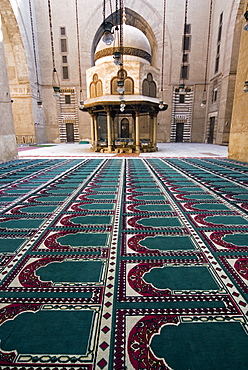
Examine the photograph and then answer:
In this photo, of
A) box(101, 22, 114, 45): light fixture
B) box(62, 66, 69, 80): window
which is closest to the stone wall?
box(101, 22, 114, 45): light fixture

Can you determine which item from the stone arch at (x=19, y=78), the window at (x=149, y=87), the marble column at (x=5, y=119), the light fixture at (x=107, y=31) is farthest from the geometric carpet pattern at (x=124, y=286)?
the stone arch at (x=19, y=78)

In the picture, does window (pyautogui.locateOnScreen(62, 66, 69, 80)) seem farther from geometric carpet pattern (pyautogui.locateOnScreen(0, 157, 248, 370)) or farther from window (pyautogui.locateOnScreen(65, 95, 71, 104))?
geometric carpet pattern (pyautogui.locateOnScreen(0, 157, 248, 370))

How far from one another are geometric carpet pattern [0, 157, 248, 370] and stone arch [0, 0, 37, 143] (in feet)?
52.3

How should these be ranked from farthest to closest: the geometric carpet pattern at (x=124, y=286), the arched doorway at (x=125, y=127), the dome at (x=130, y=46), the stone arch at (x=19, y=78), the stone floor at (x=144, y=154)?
the arched doorway at (x=125, y=127) → the stone arch at (x=19, y=78) → the dome at (x=130, y=46) → the stone floor at (x=144, y=154) → the geometric carpet pattern at (x=124, y=286)

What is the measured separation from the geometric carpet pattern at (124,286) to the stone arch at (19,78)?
627 inches

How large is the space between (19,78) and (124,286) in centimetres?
1884

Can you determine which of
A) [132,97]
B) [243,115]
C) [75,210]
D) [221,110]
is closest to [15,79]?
[132,97]

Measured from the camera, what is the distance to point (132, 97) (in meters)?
8.95

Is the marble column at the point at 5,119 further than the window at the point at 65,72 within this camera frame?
No

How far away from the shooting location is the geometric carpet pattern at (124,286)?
3.11 feet

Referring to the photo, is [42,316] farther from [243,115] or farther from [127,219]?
[243,115]

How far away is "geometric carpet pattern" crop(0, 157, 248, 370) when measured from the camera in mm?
948

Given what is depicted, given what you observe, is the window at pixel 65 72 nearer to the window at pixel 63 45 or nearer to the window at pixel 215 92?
the window at pixel 63 45

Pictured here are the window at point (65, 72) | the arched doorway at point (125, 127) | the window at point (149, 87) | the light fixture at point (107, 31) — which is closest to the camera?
the light fixture at point (107, 31)
